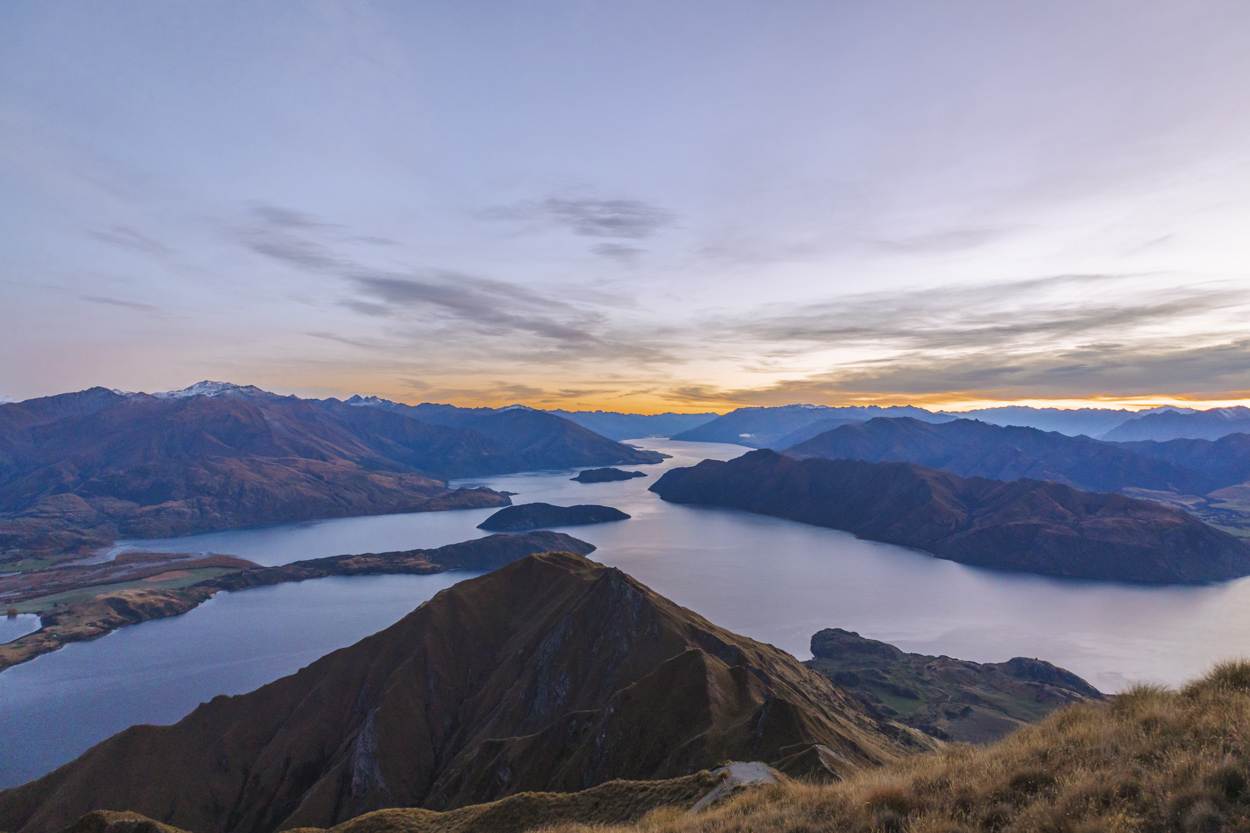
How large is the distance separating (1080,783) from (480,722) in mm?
101230

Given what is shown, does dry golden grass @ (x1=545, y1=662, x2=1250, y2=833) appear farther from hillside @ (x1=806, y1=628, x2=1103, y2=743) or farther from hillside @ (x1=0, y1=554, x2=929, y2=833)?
hillside @ (x1=806, y1=628, x2=1103, y2=743)

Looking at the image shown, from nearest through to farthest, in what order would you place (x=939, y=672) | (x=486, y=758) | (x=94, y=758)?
(x=486, y=758), (x=94, y=758), (x=939, y=672)

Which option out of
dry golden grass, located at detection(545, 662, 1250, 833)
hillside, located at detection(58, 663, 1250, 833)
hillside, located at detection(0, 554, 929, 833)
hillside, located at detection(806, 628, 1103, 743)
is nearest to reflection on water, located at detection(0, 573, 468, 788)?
hillside, located at detection(0, 554, 929, 833)

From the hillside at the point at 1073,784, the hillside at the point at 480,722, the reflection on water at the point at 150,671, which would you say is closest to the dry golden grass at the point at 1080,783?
the hillside at the point at 1073,784

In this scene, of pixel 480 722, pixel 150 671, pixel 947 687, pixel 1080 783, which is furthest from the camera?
pixel 150 671

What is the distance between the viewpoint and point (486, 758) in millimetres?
76625

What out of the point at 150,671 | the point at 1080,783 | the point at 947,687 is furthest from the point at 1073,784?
the point at 150,671

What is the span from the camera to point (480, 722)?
9831cm

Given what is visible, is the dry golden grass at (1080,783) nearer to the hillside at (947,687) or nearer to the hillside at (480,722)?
the hillside at (480,722)

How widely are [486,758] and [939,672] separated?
11034 centimetres

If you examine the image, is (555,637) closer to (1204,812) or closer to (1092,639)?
(1204,812)

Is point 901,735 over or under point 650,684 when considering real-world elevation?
under

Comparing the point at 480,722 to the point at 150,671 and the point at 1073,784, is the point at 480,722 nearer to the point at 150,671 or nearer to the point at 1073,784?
the point at 1073,784

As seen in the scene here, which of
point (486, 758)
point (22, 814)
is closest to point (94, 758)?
point (22, 814)
